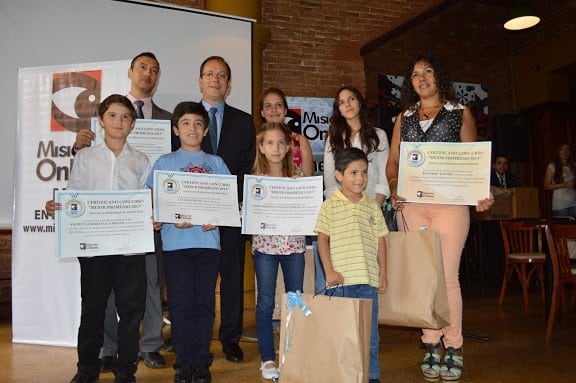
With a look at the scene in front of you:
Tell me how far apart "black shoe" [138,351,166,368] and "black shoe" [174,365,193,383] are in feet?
1.61

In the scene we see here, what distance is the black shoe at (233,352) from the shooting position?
312 cm

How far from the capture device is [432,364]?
8.79 feet

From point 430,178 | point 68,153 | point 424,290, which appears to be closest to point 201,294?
point 424,290

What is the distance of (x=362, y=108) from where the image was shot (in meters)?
3.05

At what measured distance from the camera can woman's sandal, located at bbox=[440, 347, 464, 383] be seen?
262 cm

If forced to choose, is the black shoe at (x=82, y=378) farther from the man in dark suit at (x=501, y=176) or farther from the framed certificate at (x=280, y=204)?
A: the man in dark suit at (x=501, y=176)

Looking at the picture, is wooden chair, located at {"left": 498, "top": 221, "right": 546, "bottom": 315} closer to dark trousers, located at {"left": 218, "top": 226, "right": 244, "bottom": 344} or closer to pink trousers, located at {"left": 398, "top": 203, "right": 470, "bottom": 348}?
pink trousers, located at {"left": 398, "top": 203, "right": 470, "bottom": 348}

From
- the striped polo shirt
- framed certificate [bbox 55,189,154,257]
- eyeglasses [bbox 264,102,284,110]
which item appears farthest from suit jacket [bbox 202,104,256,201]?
the striped polo shirt

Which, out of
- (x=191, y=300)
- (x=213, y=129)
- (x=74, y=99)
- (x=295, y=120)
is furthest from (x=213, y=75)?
(x=295, y=120)

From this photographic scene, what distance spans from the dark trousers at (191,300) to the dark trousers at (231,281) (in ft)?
1.46

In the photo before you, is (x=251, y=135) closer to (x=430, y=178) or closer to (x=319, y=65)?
(x=430, y=178)

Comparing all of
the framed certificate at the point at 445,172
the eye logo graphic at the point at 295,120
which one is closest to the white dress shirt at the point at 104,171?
the framed certificate at the point at 445,172

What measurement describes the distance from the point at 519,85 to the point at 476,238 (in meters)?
4.83

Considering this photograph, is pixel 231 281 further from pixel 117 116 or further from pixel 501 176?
pixel 501 176
